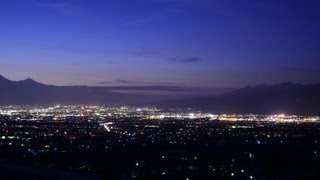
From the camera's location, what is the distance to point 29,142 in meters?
52.3

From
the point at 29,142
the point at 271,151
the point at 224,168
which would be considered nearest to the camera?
the point at 224,168

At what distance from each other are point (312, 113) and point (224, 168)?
10175cm

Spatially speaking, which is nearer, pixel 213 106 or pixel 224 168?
pixel 224 168

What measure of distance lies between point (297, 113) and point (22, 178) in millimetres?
115135

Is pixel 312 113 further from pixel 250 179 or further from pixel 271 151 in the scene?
pixel 250 179

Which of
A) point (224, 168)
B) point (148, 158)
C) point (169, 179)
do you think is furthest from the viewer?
point (148, 158)

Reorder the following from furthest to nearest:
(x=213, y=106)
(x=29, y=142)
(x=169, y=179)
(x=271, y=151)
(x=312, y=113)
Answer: (x=213, y=106), (x=312, y=113), (x=29, y=142), (x=271, y=151), (x=169, y=179)

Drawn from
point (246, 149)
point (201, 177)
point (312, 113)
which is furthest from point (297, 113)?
point (201, 177)

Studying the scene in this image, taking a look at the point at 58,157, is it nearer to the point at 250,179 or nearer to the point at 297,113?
the point at 250,179

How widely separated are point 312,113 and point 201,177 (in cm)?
10714

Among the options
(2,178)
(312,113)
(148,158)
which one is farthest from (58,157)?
(312,113)

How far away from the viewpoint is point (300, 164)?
34312mm

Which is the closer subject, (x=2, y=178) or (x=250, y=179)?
(x=2, y=178)

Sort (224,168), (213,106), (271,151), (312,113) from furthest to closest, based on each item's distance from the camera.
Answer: (213,106), (312,113), (271,151), (224,168)
